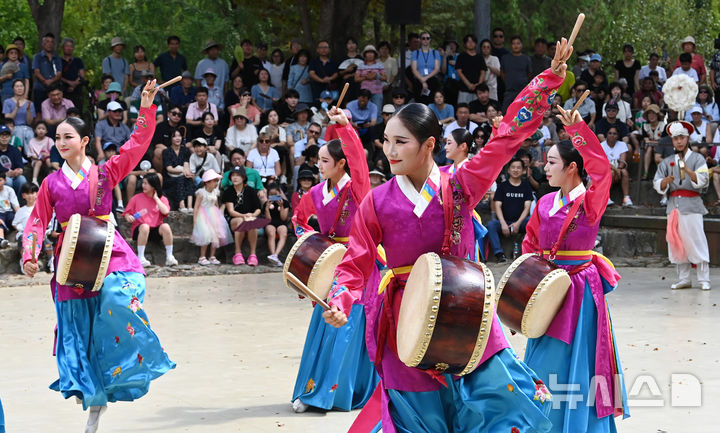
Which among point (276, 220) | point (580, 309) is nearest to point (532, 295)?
point (580, 309)

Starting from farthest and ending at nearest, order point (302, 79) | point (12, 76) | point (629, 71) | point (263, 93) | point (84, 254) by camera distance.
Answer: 1. point (629, 71)
2. point (302, 79)
3. point (263, 93)
4. point (12, 76)
5. point (84, 254)

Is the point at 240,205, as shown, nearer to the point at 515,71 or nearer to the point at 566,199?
the point at 515,71

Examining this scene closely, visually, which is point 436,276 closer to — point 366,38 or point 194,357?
point 194,357

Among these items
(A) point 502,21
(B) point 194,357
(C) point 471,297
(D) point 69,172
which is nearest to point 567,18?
(A) point 502,21

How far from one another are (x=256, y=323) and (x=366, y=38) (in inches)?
698

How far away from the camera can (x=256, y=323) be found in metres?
9.49

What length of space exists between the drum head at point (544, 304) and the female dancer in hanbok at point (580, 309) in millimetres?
58

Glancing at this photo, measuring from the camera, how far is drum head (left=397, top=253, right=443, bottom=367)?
12.2 ft

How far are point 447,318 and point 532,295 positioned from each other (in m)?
1.56

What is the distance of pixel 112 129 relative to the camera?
14.7m

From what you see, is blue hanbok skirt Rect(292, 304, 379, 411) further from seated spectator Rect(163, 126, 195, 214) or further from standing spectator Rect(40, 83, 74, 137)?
standing spectator Rect(40, 83, 74, 137)

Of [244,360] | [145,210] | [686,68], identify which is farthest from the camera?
[686,68]

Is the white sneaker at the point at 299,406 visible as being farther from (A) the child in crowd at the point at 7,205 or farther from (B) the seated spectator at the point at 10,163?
(B) the seated spectator at the point at 10,163

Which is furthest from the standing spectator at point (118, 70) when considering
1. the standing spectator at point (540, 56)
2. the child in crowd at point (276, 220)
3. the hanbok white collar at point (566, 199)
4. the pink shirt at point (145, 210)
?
the hanbok white collar at point (566, 199)
